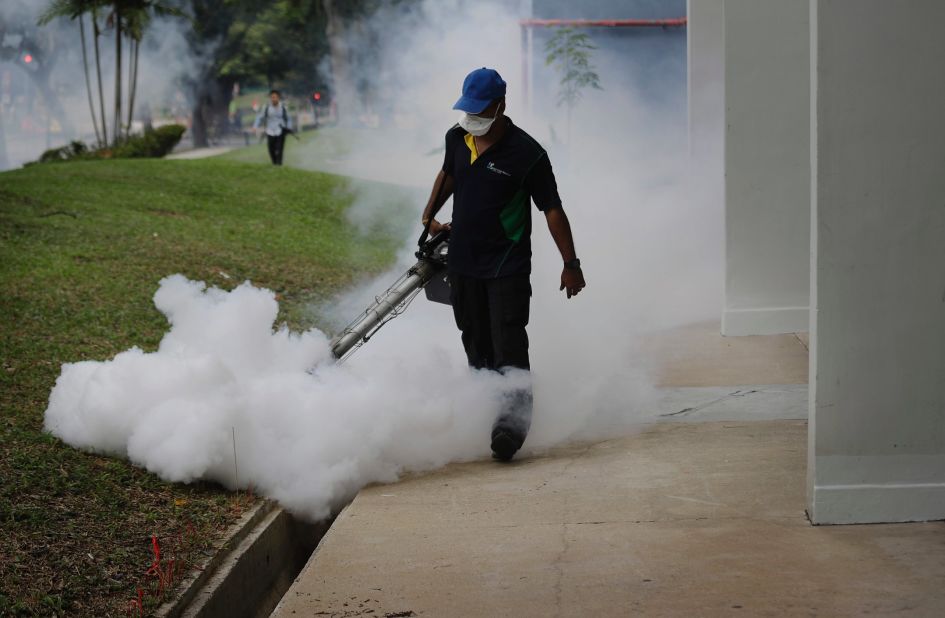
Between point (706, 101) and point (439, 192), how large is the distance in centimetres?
671

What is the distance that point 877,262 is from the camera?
4.43 meters

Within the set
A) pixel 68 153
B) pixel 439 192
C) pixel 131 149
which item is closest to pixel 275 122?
pixel 68 153

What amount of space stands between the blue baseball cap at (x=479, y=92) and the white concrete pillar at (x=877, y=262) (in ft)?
5.08

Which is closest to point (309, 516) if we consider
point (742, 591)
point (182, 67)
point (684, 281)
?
point (742, 591)

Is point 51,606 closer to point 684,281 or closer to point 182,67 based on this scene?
point 684,281

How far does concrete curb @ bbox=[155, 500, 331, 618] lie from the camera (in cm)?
438

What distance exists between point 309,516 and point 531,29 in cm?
1071

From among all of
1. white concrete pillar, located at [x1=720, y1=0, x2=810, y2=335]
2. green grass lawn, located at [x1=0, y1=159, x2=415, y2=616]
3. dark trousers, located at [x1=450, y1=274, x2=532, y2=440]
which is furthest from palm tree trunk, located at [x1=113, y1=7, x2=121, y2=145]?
dark trousers, located at [x1=450, y1=274, x2=532, y2=440]

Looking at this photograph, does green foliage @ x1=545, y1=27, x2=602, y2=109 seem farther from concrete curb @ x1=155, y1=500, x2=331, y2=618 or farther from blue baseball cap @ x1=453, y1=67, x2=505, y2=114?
concrete curb @ x1=155, y1=500, x2=331, y2=618

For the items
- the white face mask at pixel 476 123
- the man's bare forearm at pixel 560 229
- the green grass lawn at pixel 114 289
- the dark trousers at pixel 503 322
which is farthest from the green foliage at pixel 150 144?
the man's bare forearm at pixel 560 229

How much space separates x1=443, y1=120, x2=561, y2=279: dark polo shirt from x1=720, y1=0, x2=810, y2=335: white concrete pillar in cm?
348

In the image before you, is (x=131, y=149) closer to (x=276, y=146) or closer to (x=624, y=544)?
(x=276, y=146)

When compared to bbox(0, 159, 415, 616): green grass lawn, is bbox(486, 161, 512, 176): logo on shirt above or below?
above

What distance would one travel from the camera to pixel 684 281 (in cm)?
1157
